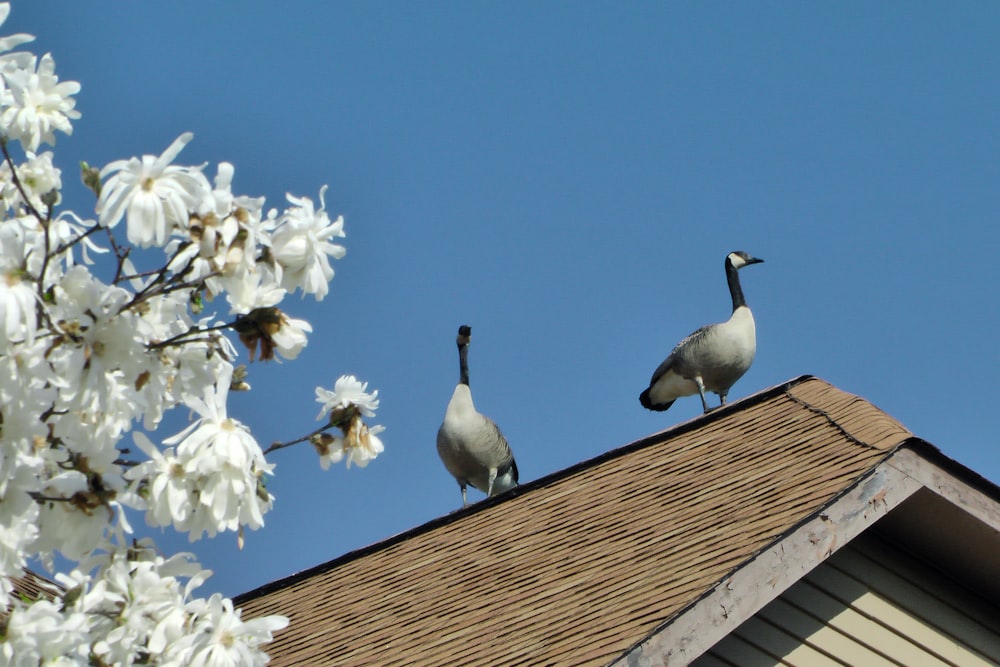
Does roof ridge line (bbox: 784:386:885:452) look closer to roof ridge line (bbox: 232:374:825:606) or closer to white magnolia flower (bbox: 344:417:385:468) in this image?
roof ridge line (bbox: 232:374:825:606)

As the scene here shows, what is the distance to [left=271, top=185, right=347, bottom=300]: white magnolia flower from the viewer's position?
3.90 metres

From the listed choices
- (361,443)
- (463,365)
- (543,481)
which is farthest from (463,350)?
(361,443)

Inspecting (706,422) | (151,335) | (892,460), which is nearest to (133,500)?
(151,335)

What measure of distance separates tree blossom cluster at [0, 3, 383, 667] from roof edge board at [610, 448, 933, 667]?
232 cm

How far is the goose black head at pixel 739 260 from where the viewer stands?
16.5 metres

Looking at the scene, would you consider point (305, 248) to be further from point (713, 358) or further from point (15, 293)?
point (713, 358)

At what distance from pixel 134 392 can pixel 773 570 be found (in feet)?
11.7

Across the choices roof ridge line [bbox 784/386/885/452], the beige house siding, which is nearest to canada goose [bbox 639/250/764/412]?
roof ridge line [bbox 784/386/885/452]

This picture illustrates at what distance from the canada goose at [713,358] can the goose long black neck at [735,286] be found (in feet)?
1.79

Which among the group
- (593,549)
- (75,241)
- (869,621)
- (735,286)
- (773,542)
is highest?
(735,286)

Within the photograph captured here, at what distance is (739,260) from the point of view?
16656mm

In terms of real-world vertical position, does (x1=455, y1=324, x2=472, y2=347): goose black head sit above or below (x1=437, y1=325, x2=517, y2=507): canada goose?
above

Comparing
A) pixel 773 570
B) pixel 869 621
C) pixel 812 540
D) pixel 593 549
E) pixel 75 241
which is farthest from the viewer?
pixel 593 549

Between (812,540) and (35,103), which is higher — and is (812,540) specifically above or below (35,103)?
below
